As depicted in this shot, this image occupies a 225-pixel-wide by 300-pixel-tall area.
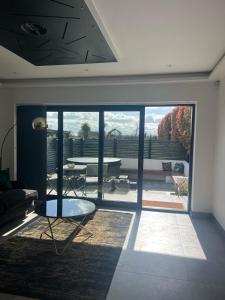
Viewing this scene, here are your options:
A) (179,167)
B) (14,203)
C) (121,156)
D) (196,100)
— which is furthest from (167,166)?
(14,203)

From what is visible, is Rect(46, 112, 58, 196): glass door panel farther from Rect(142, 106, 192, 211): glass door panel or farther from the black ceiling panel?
the black ceiling panel

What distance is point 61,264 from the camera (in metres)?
2.81

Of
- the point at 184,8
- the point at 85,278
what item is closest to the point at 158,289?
the point at 85,278

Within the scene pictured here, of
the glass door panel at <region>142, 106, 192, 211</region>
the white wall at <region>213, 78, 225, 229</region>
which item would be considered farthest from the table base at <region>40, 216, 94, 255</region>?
the white wall at <region>213, 78, 225, 229</region>

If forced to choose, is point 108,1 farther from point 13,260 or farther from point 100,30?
point 13,260

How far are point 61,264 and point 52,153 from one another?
10.1 feet

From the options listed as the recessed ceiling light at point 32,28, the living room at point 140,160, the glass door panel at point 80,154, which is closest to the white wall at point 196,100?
the living room at point 140,160

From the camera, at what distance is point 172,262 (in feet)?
9.58

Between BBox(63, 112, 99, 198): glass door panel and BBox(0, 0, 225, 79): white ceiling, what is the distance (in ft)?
3.72

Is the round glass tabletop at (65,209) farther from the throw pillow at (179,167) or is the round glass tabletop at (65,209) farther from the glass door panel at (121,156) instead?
the throw pillow at (179,167)

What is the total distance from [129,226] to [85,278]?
160 centimetres

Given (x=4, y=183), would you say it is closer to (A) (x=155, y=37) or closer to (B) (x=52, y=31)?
(B) (x=52, y=31)

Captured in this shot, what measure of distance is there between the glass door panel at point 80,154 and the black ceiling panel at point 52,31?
2.08 m

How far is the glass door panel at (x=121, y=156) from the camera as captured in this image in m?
5.05
